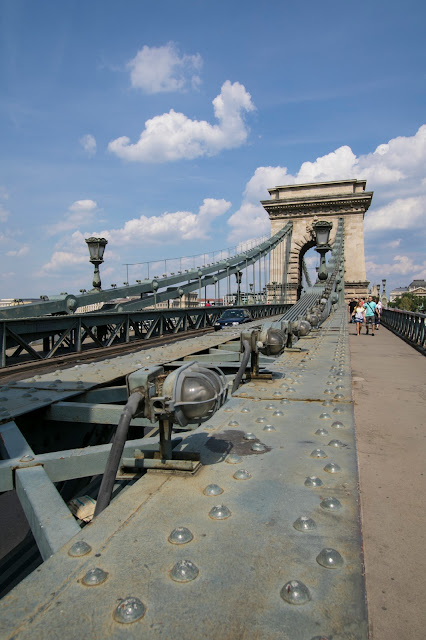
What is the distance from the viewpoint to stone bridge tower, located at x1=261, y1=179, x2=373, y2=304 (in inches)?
1452

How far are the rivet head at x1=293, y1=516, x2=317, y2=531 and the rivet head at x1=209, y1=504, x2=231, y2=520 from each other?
21 cm

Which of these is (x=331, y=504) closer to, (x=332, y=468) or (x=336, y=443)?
(x=332, y=468)

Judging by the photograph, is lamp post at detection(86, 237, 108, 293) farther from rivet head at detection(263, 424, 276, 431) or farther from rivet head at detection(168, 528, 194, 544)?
rivet head at detection(168, 528, 194, 544)

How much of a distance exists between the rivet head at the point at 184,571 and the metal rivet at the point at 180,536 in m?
0.13

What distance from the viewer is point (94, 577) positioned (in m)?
1.07

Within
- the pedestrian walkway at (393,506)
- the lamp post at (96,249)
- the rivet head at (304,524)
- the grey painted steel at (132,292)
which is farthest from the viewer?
the lamp post at (96,249)

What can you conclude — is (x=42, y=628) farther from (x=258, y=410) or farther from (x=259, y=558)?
(x=258, y=410)

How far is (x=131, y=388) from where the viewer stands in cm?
160

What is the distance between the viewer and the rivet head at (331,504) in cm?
145

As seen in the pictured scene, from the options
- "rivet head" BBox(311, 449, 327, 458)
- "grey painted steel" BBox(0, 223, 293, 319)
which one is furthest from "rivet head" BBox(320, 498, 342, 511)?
"grey painted steel" BBox(0, 223, 293, 319)

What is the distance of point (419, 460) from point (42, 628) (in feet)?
9.21

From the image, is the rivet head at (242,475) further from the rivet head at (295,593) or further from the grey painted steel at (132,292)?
the grey painted steel at (132,292)

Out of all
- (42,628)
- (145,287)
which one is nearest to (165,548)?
(42,628)

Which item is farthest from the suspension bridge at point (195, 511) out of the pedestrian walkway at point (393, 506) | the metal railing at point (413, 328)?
the metal railing at point (413, 328)
